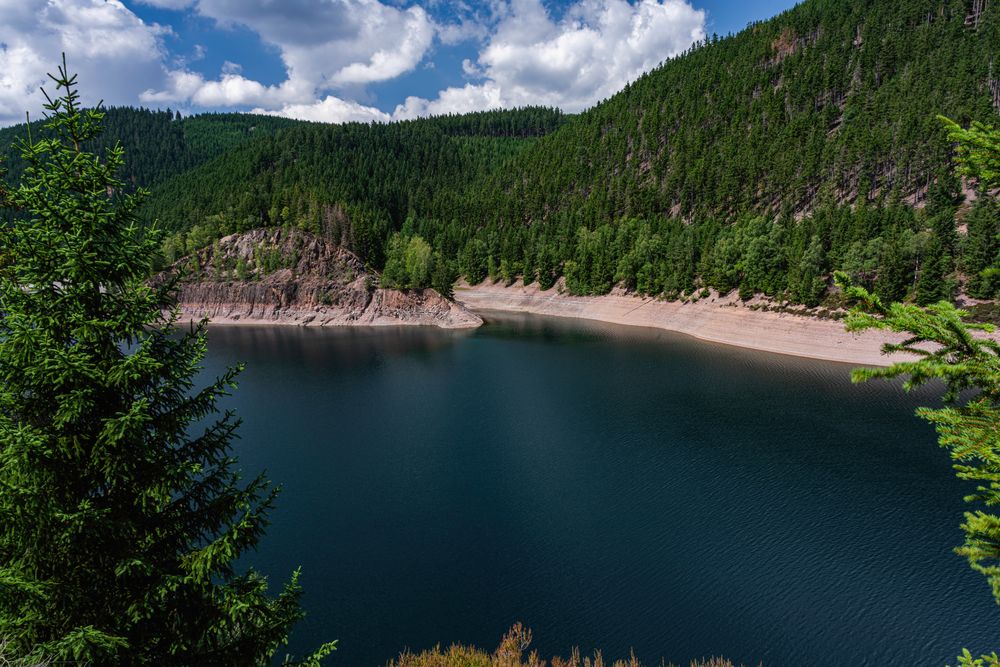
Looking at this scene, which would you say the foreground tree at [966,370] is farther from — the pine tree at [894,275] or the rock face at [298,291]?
the rock face at [298,291]

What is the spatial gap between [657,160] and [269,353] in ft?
407

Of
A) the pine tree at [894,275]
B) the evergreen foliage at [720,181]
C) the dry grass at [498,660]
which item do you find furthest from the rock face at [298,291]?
the dry grass at [498,660]

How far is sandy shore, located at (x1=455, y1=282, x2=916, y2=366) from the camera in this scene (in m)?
66.8

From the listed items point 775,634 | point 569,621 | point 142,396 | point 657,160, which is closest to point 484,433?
point 569,621

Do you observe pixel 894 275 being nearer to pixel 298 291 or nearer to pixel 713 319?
pixel 713 319

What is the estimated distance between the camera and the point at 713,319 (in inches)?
3462

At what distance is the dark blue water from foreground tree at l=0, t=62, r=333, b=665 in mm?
13835

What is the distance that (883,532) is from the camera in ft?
93.7

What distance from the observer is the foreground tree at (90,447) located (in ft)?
26.2

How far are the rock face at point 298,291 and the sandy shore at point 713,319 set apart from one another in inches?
909

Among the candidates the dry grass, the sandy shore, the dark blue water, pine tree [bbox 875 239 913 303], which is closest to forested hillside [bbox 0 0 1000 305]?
pine tree [bbox 875 239 913 303]

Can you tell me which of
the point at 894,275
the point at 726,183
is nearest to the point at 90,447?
the point at 894,275

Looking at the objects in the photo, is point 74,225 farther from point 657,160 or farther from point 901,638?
point 657,160

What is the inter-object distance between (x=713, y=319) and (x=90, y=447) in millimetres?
89952
